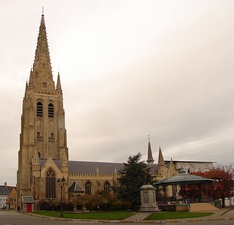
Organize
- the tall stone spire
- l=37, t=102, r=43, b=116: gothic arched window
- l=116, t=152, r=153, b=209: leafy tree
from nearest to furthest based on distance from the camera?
l=116, t=152, r=153, b=209: leafy tree < l=37, t=102, r=43, b=116: gothic arched window < the tall stone spire

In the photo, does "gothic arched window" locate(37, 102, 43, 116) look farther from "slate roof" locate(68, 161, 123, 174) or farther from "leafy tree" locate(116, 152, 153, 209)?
"leafy tree" locate(116, 152, 153, 209)

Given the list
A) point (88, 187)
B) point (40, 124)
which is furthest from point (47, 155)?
point (88, 187)

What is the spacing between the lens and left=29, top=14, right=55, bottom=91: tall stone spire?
3241 inches

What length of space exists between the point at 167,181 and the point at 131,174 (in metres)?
8.78

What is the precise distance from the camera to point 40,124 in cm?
7681

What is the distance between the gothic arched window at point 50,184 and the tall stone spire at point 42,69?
2573 centimetres

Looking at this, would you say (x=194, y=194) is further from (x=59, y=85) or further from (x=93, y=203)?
(x=59, y=85)

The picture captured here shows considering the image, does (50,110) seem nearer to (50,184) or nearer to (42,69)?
(42,69)

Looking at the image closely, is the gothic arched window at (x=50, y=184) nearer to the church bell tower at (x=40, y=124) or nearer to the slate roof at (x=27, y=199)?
the church bell tower at (x=40, y=124)

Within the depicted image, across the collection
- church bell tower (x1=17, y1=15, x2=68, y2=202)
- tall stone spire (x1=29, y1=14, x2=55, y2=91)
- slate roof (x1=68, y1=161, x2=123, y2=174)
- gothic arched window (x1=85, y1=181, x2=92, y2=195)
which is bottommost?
gothic arched window (x1=85, y1=181, x2=92, y2=195)

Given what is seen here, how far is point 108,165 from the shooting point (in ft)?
266

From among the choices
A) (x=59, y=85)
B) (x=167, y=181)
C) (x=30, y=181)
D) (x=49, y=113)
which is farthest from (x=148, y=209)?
(x=59, y=85)

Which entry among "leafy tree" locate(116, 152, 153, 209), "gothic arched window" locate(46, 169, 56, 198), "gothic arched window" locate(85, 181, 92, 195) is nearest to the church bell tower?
"gothic arched window" locate(46, 169, 56, 198)

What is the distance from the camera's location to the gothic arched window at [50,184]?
6438cm
